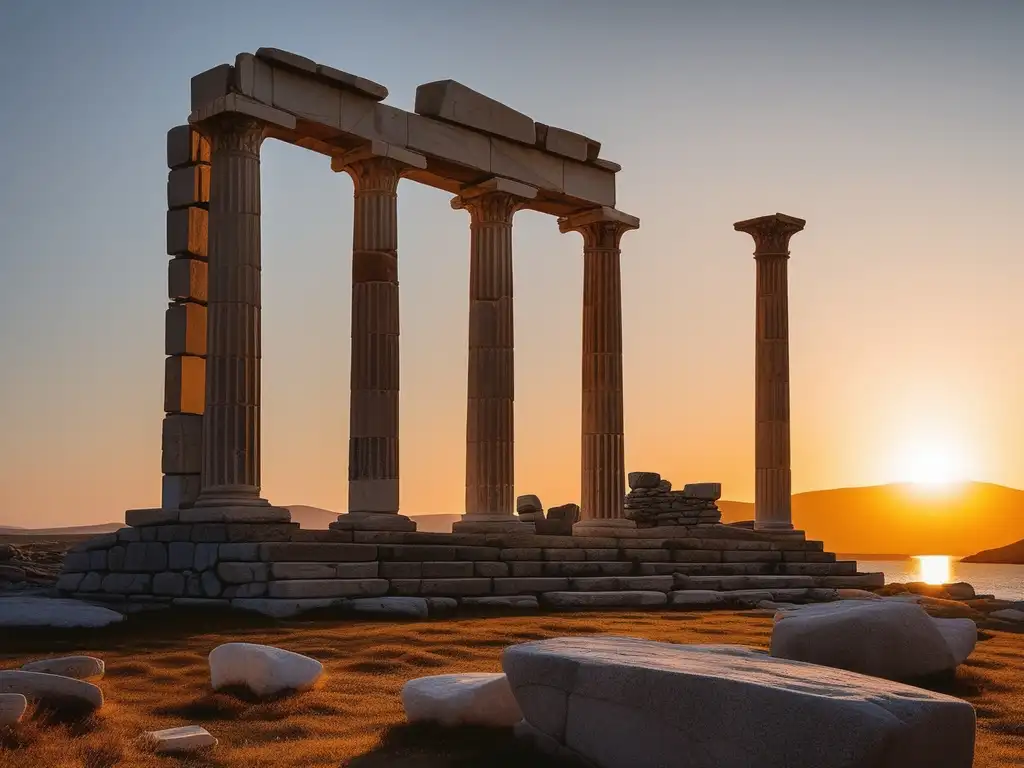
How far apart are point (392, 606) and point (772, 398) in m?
15.2

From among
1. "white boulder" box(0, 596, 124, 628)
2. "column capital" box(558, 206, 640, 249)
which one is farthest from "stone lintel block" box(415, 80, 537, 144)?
"white boulder" box(0, 596, 124, 628)

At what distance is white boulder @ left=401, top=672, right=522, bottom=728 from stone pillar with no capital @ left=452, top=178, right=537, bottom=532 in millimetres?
15337

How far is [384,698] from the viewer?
10.1 metres

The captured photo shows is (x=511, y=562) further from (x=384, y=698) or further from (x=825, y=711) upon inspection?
(x=825, y=711)

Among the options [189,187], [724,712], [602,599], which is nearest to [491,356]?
[602,599]

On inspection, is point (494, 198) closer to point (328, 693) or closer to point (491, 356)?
point (491, 356)

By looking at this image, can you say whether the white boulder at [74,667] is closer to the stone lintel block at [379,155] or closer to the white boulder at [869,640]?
the white boulder at [869,640]

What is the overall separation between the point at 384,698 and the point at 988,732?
4.65 m

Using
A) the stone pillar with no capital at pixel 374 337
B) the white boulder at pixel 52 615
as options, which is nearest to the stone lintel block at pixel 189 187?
the stone pillar with no capital at pixel 374 337

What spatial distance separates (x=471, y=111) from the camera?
24328 millimetres

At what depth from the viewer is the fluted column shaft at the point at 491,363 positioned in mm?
24375

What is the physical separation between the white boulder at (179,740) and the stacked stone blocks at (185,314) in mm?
13076

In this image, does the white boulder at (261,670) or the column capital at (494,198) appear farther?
the column capital at (494,198)

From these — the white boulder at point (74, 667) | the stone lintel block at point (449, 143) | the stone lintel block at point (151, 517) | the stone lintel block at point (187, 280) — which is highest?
the stone lintel block at point (449, 143)
